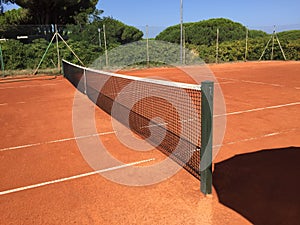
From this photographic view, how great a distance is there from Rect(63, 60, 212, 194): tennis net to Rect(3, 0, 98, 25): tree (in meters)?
15.4

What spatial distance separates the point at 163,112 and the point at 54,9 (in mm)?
21711

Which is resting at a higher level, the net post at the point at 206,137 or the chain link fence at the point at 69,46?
the chain link fence at the point at 69,46

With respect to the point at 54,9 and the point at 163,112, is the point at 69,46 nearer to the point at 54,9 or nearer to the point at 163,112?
the point at 54,9

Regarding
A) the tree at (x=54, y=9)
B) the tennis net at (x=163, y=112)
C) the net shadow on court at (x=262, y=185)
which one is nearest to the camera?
the net shadow on court at (x=262, y=185)

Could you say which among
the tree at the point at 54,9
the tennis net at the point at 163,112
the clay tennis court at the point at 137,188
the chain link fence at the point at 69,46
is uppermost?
the tree at the point at 54,9

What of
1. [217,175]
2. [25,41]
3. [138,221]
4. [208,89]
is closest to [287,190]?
[217,175]

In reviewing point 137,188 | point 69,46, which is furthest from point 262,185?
point 69,46

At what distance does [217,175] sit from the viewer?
3.46 m

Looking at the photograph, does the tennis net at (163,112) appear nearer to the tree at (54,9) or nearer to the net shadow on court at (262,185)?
the net shadow on court at (262,185)

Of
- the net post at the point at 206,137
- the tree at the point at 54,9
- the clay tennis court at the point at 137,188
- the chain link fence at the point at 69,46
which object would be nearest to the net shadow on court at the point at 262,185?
the clay tennis court at the point at 137,188

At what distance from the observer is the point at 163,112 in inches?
253

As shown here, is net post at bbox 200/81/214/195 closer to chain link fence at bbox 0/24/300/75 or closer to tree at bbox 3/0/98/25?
chain link fence at bbox 0/24/300/75

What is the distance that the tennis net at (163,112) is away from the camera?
146 inches

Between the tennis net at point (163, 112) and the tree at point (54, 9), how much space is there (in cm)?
1541
